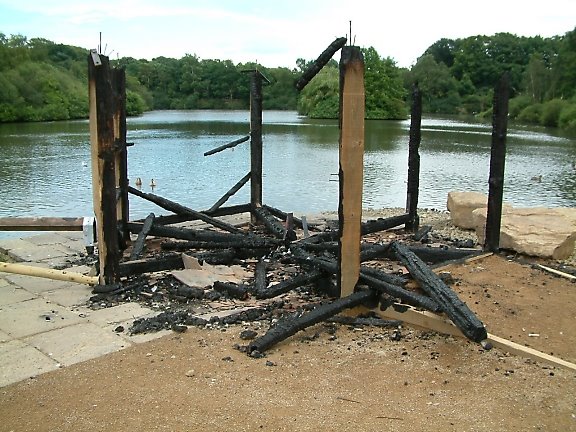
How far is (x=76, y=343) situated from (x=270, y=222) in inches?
177

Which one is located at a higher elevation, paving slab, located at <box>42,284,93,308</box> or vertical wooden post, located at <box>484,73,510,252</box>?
vertical wooden post, located at <box>484,73,510,252</box>

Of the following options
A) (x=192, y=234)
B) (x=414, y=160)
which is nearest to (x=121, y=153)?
(x=192, y=234)

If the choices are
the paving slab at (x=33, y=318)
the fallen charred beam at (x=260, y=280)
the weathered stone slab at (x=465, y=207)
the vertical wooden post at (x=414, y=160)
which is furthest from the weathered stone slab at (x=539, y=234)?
the paving slab at (x=33, y=318)

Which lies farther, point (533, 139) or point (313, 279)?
point (533, 139)

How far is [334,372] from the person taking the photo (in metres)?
Answer: 4.44

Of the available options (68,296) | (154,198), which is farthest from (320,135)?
(68,296)

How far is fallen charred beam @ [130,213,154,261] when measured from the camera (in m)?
7.49

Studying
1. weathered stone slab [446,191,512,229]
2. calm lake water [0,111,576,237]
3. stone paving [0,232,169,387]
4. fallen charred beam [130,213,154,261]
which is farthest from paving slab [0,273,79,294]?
calm lake water [0,111,576,237]

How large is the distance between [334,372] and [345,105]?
2.19 m

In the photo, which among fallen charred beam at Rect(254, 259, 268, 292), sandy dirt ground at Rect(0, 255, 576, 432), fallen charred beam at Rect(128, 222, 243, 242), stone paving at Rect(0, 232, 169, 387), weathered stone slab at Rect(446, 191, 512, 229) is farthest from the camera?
weathered stone slab at Rect(446, 191, 512, 229)

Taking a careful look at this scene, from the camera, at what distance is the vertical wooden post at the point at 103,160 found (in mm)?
6246

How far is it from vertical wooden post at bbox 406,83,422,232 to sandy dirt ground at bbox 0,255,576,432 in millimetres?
4139

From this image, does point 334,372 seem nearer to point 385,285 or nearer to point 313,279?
point 385,285

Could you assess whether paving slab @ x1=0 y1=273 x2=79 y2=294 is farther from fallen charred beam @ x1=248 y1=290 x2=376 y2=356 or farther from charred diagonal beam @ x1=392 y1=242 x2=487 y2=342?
charred diagonal beam @ x1=392 y1=242 x2=487 y2=342
